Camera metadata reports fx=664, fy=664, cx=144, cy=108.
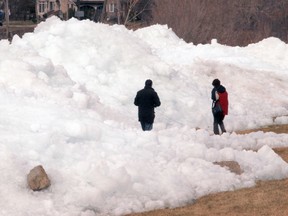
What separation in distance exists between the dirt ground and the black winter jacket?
436 centimetres

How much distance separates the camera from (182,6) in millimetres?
45000

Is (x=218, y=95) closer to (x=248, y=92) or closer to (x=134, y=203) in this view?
(x=134, y=203)

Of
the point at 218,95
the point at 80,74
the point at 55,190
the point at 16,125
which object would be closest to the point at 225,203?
the point at 55,190

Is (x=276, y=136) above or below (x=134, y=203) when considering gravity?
below

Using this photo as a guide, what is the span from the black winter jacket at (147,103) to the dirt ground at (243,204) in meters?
4.36

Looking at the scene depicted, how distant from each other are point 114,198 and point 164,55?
1815cm

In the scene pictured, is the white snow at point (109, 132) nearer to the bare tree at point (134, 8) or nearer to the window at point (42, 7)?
the bare tree at point (134, 8)

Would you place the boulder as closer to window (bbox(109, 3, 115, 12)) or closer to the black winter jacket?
the black winter jacket

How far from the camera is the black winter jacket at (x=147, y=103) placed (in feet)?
55.9

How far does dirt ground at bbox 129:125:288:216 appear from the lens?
11664 mm

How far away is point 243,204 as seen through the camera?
39.8 ft

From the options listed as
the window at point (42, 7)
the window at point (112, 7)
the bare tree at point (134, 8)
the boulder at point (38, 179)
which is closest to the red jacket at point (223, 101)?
the boulder at point (38, 179)

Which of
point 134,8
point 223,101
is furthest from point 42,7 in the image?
point 223,101

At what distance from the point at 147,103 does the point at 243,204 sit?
5.53 meters
